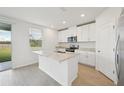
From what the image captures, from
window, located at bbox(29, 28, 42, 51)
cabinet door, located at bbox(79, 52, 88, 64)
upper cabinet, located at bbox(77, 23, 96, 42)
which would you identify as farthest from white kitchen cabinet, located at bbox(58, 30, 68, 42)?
cabinet door, located at bbox(79, 52, 88, 64)

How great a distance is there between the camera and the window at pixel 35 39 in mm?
5288

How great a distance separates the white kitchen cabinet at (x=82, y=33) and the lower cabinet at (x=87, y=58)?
848 millimetres

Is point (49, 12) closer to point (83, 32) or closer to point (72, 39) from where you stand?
point (83, 32)

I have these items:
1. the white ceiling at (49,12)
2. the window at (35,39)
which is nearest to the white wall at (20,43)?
the window at (35,39)

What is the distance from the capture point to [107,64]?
3156mm

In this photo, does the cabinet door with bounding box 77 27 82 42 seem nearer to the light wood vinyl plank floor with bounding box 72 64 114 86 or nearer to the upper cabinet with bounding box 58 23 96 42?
the upper cabinet with bounding box 58 23 96 42

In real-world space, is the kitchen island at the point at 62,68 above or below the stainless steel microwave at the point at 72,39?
below

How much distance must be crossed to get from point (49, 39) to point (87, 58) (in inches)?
123

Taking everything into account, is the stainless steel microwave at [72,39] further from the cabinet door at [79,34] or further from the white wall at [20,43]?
the white wall at [20,43]

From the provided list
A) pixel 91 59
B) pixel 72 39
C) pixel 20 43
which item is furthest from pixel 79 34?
pixel 20 43

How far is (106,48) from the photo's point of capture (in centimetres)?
323
